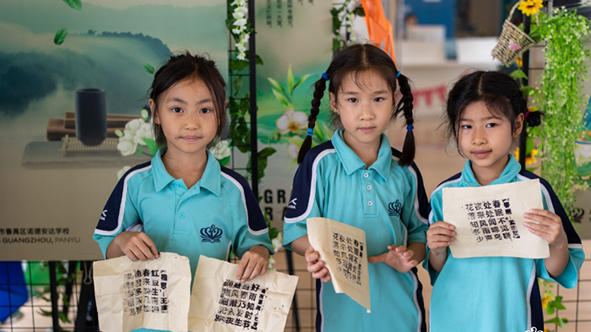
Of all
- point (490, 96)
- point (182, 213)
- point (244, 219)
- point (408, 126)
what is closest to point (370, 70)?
point (408, 126)

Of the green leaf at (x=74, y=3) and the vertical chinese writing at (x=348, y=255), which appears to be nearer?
the vertical chinese writing at (x=348, y=255)

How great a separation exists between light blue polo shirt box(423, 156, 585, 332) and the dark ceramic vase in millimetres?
1524

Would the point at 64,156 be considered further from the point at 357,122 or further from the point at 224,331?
the point at 357,122

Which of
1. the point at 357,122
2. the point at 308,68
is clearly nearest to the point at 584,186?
the point at 357,122

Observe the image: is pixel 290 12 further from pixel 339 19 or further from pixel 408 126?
pixel 408 126

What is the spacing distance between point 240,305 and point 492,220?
0.76 meters

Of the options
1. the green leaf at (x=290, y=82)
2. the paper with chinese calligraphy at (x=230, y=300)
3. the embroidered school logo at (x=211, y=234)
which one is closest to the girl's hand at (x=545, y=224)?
the paper with chinese calligraphy at (x=230, y=300)

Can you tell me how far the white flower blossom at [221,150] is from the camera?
83.2 inches

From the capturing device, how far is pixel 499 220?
4.47ft

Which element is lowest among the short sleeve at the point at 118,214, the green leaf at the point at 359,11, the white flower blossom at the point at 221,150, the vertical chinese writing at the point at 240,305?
the vertical chinese writing at the point at 240,305

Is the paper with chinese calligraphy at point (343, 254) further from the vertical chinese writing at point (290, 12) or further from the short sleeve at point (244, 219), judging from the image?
the vertical chinese writing at point (290, 12)

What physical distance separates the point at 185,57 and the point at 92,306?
1.54 meters

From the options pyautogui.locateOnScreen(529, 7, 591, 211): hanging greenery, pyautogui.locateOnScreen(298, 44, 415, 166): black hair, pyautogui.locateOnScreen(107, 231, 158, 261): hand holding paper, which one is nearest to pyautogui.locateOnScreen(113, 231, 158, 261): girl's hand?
pyautogui.locateOnScreen(107, 231, 158, 261): hand holding paper

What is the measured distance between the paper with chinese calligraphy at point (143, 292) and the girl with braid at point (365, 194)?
35cm
